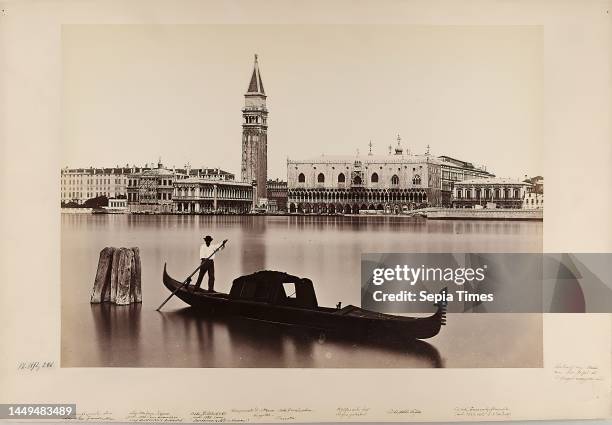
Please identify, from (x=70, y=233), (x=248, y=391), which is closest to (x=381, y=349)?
(x=248, y=391)

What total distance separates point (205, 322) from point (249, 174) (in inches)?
30.4

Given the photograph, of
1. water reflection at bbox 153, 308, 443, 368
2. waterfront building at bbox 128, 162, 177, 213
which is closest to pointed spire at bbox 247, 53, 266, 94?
waterfront building at bbox 128, 162, 177, 213

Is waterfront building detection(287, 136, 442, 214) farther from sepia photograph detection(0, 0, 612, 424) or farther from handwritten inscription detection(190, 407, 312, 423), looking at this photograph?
handwritten inscription detection(190, 407, 312, 423)

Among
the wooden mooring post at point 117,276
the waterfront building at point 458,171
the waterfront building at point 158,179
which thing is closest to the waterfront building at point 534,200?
the waterfront building at point 458,171

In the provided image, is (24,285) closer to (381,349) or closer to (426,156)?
(381,349)

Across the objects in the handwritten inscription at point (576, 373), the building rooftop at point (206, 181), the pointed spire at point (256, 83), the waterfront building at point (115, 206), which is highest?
the pointed spire at point (256, 83)

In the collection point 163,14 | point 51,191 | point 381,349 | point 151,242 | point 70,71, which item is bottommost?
point 381,349

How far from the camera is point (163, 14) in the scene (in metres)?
3.08

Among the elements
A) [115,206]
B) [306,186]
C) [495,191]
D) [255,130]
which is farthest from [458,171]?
[115,206]

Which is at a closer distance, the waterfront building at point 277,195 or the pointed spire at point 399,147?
the pointed spire at point 399,147

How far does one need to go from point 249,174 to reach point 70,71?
1.00 meters

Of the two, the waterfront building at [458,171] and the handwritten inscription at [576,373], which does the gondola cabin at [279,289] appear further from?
the handwritten inscription at [576,373]

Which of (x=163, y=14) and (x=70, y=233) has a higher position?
(x=163, y=14)

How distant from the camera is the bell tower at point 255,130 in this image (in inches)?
122
